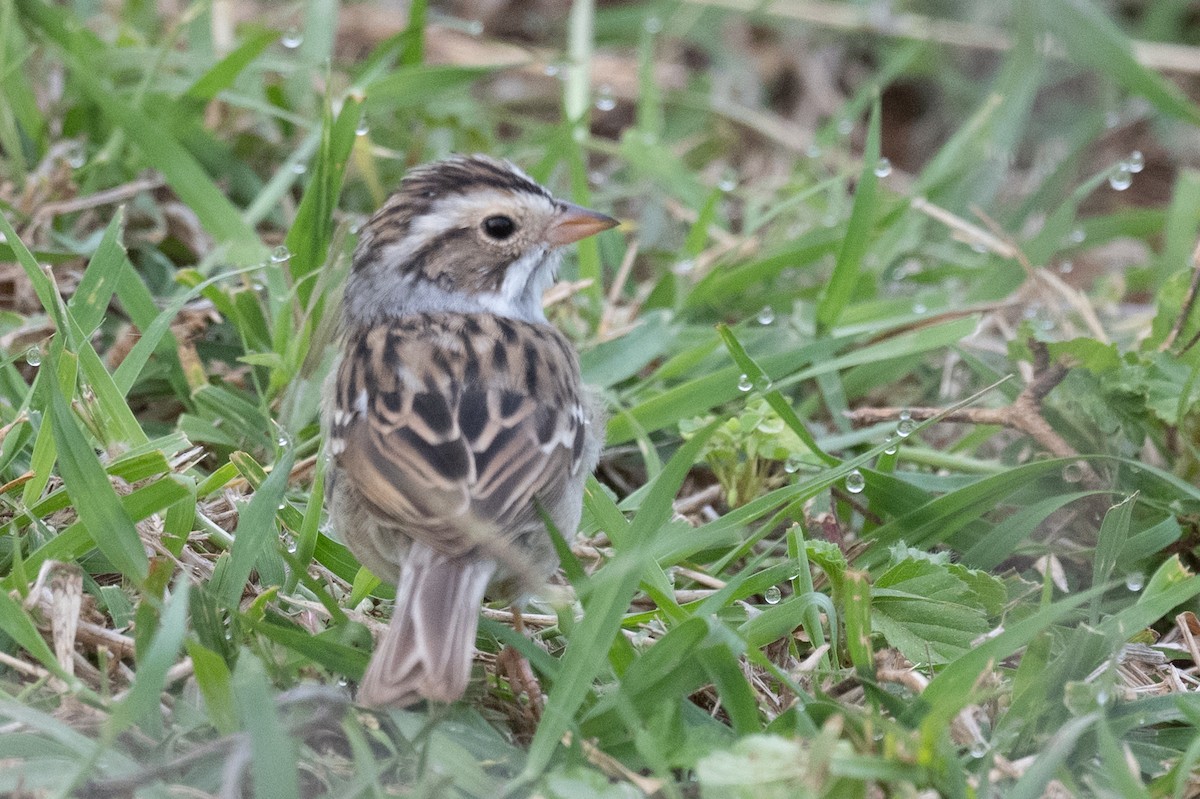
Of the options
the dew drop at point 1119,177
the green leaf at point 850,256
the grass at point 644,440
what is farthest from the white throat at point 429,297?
the dew drop at point 1119,177

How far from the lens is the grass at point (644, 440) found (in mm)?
3266

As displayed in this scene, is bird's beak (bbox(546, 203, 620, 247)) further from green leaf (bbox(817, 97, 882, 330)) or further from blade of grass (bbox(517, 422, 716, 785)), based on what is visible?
blade of grass (bbox(517, 422, 716, 785))

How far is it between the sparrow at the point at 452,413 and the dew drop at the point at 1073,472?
1.49m

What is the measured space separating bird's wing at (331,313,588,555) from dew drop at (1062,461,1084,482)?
1.57 m

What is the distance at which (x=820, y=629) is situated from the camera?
12.7 ft

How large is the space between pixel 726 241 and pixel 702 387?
1.49 m

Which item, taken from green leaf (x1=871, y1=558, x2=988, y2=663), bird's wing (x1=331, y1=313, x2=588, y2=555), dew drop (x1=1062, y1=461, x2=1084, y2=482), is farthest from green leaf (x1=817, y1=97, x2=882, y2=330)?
green leaf (x1=871, y1=558, x2=988, y2=663)

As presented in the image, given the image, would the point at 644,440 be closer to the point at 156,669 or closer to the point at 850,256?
the point at 850,256

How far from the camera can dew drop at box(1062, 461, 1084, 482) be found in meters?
4.57

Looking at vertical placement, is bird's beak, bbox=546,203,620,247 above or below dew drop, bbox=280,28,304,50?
below

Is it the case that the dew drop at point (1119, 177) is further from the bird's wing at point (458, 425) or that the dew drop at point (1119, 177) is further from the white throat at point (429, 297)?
the bird's wing at point (458, 425)

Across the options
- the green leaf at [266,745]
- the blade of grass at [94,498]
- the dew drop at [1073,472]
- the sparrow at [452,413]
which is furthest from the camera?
the dew drop at [1073,472]

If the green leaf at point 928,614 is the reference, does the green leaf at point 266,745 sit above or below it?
above

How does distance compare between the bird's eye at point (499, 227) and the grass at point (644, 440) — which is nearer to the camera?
the grass at point (644, 440)
